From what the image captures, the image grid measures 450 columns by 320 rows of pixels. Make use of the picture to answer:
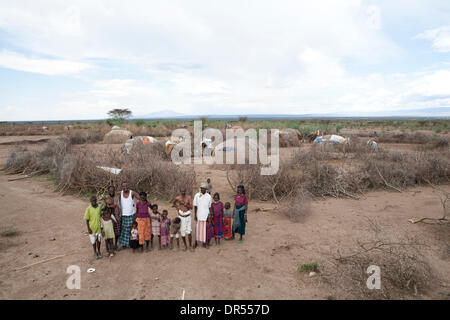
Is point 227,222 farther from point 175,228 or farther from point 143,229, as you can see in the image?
point 143,229

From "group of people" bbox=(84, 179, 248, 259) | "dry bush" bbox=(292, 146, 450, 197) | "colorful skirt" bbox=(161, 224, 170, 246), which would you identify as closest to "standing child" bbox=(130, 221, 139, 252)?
"group of people" bbox=(84, 179, 248, 259)

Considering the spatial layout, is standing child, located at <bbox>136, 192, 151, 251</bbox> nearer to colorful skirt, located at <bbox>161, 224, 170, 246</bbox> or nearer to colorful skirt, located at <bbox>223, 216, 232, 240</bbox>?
colorful skirt, located at <bbox>161, 224, 170, 246</bbox>

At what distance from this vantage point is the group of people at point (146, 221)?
4418 mm

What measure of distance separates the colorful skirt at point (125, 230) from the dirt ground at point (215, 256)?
20 centimetres

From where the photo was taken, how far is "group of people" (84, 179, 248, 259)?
4.42 meters

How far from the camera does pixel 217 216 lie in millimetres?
4773

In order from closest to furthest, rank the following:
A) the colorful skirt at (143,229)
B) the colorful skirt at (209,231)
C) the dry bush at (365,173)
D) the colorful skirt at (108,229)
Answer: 1. the colorful skirt at (108,229)
2. the colorful skirt at (143,229)
3. the colorful skirt at (209,231)
4. the dry bush at (365,173)

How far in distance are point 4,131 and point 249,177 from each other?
29.0m

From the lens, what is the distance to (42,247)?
486cm

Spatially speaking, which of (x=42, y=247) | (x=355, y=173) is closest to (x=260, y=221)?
(x=355, y=173)

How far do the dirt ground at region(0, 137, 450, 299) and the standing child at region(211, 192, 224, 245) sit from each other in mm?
233

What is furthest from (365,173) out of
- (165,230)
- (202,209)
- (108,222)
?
(108,222)

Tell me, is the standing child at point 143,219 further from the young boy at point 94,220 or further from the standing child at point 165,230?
the young boy at point 94,220

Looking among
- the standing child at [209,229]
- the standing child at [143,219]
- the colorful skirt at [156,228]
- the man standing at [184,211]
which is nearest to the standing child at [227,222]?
the standing child at [209,229]
